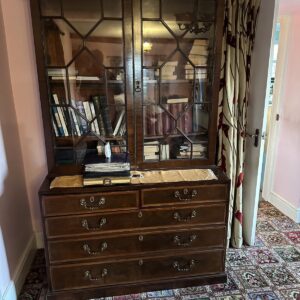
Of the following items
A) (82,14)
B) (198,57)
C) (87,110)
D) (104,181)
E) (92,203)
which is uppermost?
(82,14)

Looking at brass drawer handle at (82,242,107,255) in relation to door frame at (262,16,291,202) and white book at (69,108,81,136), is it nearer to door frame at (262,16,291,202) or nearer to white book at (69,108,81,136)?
white book at (69,108,81,136)

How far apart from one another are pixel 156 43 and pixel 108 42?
0.31 m

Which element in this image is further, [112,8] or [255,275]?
[255,275]

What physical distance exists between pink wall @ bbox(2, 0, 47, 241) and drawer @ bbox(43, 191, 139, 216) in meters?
0.60

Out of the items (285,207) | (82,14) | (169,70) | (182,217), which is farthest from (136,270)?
(285,207)

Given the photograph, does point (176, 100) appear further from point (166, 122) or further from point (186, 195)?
point (186, 195)

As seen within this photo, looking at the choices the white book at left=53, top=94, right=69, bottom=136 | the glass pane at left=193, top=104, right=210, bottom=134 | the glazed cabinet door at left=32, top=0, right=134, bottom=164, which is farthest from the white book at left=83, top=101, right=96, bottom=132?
the glass pane at left=193, top=104, right=210, bottom=134

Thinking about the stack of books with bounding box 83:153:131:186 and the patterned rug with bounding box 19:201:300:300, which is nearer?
the stack of books with bounding box 83:153:131:186

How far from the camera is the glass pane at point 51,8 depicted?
161cm

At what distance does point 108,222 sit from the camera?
163 centimetres

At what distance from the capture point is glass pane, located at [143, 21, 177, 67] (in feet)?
5.62

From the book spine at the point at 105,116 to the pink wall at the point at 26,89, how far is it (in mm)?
485

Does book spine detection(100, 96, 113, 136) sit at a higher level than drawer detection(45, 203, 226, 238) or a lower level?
higher

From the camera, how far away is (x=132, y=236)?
5.50 feet
